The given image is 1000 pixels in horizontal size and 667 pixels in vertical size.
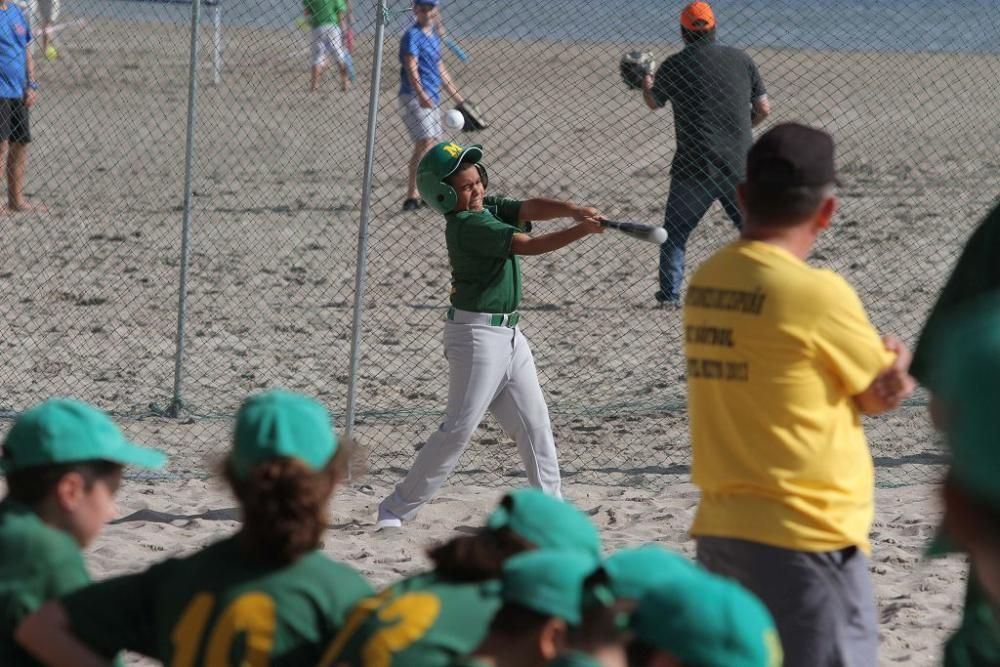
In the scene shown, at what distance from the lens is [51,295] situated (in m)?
9.69

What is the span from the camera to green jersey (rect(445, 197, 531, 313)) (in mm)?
5465

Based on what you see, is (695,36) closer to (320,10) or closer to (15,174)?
(320,10)

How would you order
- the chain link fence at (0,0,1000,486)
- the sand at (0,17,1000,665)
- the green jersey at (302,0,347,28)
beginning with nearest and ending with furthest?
the sand at (0,17,1000,665) < the chain link fence at (0,0,1000,486) < the green jersey at (302,0,347,28)

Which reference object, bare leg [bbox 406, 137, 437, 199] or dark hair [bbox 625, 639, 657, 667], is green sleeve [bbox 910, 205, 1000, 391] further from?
bare leg [bbox 406, 137, 437, 199]

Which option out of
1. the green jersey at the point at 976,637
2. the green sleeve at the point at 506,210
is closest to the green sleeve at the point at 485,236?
the green sleeve at the point at 506,210

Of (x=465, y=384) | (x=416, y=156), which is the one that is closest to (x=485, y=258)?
(x=465, y=384)

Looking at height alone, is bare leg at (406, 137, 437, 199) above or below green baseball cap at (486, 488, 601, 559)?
above

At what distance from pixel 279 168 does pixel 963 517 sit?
13.0 m

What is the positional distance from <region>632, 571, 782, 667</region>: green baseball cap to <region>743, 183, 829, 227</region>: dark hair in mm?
1264

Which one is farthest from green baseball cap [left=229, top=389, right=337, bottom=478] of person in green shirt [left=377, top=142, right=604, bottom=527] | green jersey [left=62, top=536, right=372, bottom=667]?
person in green shirt [left=377, top=142, right=604, bottom=527]

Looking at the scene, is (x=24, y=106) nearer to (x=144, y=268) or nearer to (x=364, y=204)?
(x=144, y=268)

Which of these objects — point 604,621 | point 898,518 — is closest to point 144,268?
point 898,518

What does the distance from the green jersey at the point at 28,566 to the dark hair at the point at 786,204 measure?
1569mm

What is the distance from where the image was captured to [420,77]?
11406mm
